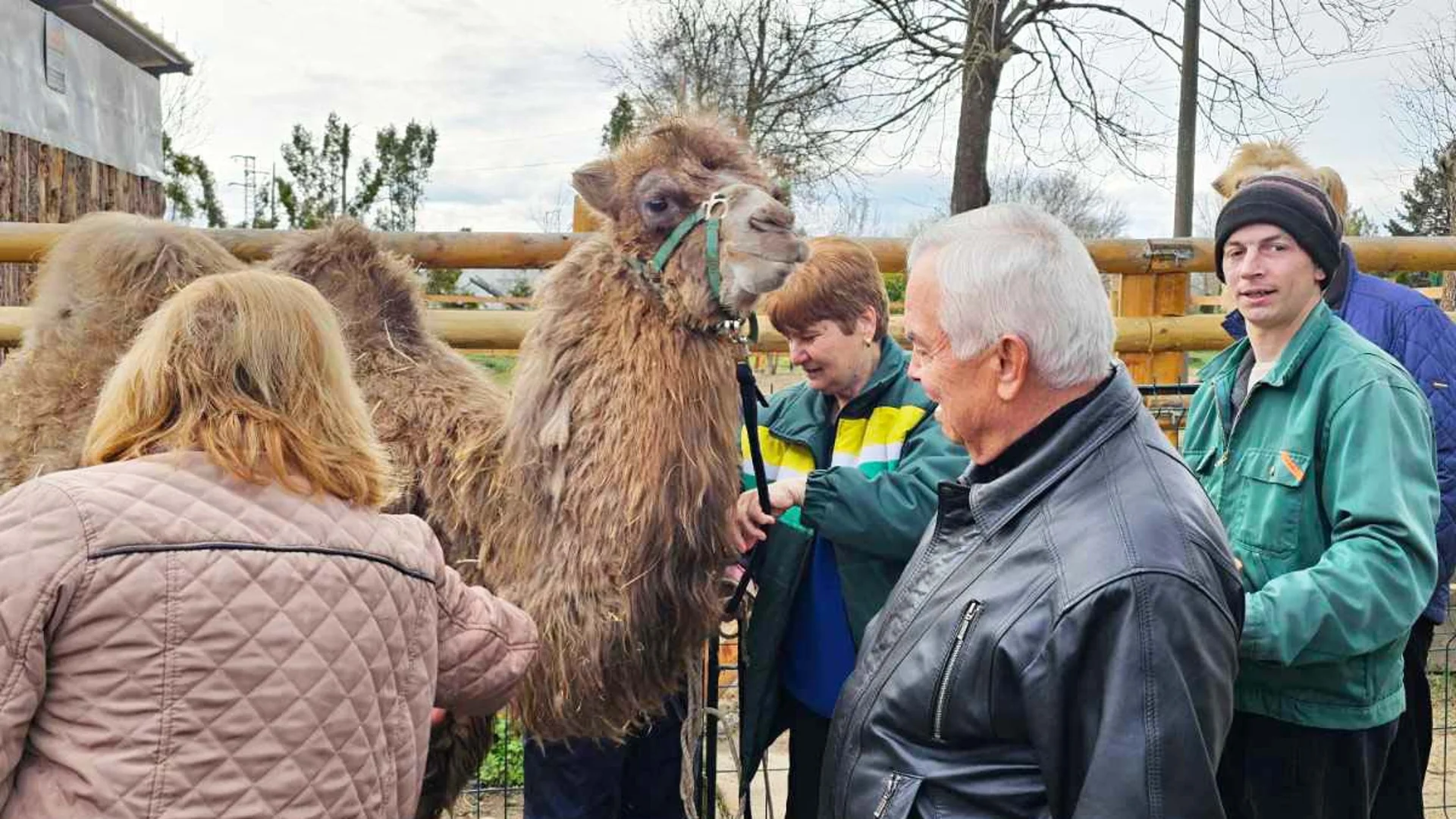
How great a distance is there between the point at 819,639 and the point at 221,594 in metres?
1.70

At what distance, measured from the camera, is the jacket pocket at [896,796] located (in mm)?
1731

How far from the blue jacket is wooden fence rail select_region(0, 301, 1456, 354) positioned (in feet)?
5.58

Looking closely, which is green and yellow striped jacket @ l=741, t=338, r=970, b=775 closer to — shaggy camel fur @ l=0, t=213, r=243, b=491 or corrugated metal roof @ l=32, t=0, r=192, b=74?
shaggy camel fur @ l=0, t=213, r=243, b=491

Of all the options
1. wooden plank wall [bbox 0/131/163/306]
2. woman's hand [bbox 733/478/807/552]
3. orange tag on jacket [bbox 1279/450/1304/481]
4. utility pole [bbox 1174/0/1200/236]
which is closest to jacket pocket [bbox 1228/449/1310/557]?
orange tag on jacket [bbox 1279/450/1304/481]

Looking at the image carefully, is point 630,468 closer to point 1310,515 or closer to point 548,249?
point 1310,515

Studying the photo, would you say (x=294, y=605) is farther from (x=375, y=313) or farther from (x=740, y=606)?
(x=375, y=313)

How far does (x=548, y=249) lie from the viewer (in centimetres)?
455

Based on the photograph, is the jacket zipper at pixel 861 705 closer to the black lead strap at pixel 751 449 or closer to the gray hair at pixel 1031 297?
the gray hair at pixel 1031 297

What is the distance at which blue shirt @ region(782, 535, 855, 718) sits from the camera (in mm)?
3104

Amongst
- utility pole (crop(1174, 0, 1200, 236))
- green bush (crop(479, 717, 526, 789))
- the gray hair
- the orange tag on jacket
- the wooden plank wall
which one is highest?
utility pole (crop(1174, 0, 1200, 236))

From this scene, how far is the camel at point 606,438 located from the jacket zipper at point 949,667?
1259mm

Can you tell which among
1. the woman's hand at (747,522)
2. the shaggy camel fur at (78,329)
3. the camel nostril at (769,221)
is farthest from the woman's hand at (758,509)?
the shaggy camel fur at (78,329)

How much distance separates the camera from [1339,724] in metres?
2.56

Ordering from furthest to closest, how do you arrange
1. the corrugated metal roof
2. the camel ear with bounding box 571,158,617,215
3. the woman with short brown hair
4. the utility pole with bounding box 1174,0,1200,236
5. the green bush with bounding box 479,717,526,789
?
the utility pole with bounding box 1174,0,1200,236 → the corrugated metal roof → the green bush with bounding box 479,717,526,789 → the camel ear with bounding box 571,158,617,215 → the woman with short brown hair
